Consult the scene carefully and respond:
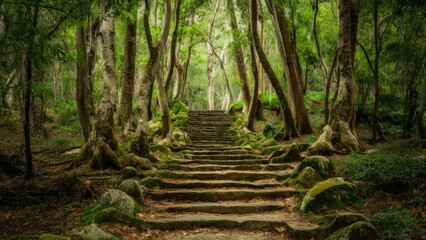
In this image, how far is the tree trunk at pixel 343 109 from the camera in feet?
27.6

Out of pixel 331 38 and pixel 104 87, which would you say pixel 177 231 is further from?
pixel 331 38

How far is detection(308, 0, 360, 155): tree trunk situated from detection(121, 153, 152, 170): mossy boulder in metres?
4.31

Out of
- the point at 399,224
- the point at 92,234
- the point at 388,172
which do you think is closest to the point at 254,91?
the point at 388,172

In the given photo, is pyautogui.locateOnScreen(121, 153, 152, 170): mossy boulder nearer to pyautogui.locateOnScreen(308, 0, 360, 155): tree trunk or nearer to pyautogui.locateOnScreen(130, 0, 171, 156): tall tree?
pyautogui.locateOnScreen(130, 0, 171, 156): tall tree

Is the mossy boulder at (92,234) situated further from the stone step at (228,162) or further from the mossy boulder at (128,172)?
the stone step at (228,162)

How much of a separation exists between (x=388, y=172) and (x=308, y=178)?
1.52 meters

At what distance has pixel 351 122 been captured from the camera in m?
8.99

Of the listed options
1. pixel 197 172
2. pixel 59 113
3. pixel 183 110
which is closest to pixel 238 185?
pixel 197 172

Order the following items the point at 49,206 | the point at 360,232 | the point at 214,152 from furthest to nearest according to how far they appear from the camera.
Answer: the point at 214,152 < the point at 49,206 < the point at 360,232

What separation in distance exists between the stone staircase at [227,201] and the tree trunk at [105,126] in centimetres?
148

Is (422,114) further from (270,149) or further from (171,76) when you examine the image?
(171,76)

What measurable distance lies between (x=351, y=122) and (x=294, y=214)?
177 inches

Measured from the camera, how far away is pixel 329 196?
17.5ft

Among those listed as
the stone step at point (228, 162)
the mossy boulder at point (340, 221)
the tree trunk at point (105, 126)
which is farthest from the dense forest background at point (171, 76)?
the stone step at point (228, 162)
